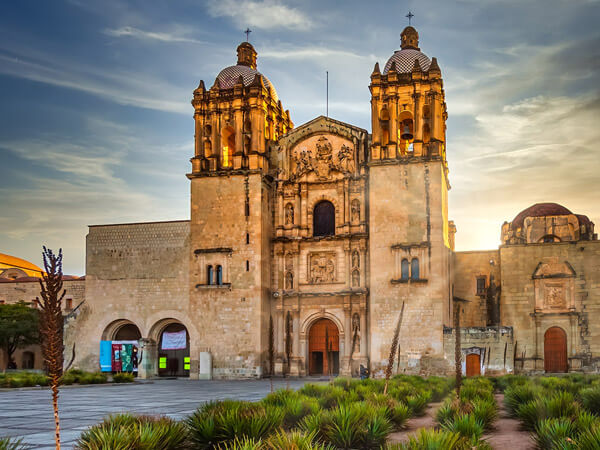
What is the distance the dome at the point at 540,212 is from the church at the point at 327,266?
557 centimetres

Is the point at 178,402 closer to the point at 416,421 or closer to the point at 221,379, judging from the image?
the point at 416,421

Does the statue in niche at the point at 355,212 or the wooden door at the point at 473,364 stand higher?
the statue in niche at the point at 355,212

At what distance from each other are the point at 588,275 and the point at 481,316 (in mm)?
5302

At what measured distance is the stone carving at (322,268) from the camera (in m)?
32.8

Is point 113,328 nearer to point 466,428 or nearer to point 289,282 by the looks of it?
point 289,282

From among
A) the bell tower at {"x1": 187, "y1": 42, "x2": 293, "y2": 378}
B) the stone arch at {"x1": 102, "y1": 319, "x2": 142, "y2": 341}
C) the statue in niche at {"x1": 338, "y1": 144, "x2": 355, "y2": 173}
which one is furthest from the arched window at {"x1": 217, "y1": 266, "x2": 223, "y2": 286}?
the statue in niche at {"x1": 338, "y1": 144, "x2": 355, "y2": 173}

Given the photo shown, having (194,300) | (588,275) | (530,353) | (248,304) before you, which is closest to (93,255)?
(194,300)

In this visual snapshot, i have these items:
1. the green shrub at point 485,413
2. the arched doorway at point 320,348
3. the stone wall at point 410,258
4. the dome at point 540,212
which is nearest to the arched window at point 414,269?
the stone wall at point 410,258

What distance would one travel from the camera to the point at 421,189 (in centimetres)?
3106

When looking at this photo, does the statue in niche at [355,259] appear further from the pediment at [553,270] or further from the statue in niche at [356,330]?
the pediment at [553,270]

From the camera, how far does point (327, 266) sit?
3291 cm

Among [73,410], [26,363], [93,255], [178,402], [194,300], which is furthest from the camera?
[26,363]

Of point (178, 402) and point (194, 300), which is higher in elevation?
point (194, 300)

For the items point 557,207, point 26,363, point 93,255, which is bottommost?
point 26,363
